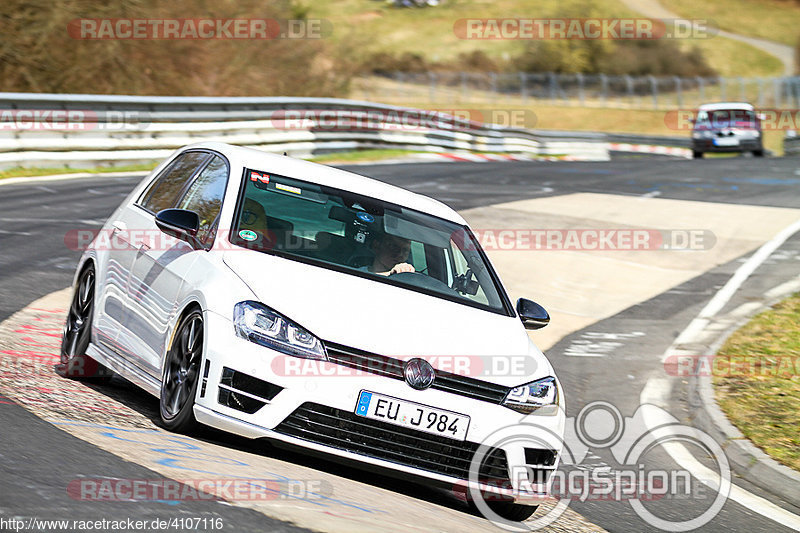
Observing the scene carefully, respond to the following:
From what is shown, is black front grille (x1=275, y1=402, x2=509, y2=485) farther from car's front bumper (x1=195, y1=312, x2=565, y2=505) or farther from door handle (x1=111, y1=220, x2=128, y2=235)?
door handle (x1=111, y1=220, x2=128, y2=235)

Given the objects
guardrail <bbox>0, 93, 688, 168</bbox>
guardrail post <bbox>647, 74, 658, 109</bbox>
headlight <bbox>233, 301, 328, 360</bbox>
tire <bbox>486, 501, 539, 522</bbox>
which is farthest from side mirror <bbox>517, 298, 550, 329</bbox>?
guardrail post <bbox>647, 74, 658, 109</bbox>

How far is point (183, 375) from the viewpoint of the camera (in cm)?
594

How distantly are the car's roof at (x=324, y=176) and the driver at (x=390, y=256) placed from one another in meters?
0.41

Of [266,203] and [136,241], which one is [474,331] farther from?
[136,241]

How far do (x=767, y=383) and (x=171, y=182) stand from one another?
17.6ft

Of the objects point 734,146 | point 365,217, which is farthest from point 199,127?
point 734,146

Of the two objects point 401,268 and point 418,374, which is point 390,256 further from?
point 418,374

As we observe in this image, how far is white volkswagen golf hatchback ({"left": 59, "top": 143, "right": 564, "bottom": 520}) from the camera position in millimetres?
5500

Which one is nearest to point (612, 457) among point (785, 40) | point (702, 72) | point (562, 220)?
point (562, 220)

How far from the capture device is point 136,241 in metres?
7.17

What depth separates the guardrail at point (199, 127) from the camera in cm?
1844

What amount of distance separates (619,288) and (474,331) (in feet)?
26.3

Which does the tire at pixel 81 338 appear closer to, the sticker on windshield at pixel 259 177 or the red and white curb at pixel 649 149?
the sticker on windshield at pixel 259 177

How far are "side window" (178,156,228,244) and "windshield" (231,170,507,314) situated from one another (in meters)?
0.16
